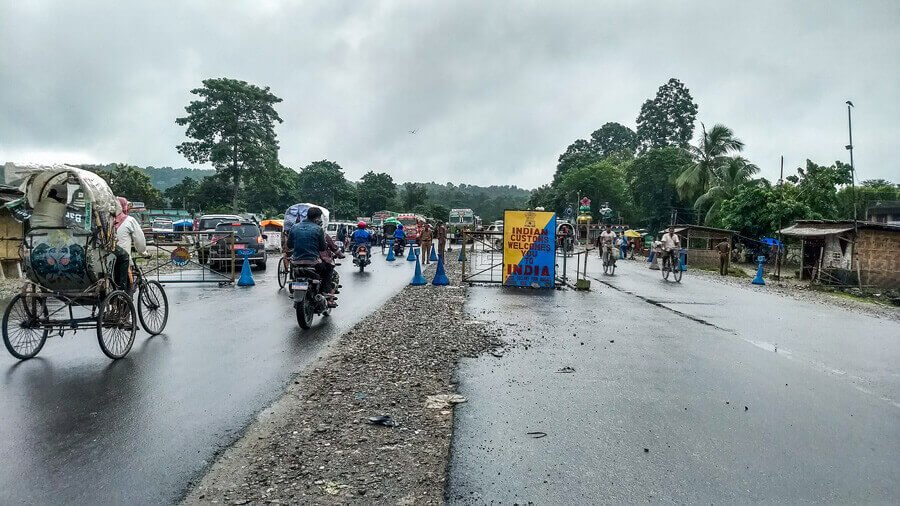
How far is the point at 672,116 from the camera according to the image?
8069 centimetres

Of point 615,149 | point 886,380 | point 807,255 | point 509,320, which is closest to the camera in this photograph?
point 886,380

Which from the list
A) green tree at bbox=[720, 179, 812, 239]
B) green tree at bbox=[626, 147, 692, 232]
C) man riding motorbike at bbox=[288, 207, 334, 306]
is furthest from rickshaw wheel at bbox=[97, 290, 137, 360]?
green tree at bbox=[626, 147, 692, 232]

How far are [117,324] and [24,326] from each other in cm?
96

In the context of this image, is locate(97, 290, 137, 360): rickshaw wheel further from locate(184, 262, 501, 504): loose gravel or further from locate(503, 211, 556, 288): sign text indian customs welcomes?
locate(503, 211, 556, 288): sign text indian customs welcomes

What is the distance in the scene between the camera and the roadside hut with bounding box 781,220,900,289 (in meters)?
23.0

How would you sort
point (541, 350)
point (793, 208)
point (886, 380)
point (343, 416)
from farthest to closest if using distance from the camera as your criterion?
1. point (793, 208)
2. point (541, 350)
3. point (886, 380)
4. point (343, 416)

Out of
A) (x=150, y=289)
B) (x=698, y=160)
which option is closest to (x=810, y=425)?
(x=150, y=289)

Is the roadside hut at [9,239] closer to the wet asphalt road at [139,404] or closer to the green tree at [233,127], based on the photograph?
the wet asphalt road at [139,404]

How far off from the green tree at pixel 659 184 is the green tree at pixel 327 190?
5037cm

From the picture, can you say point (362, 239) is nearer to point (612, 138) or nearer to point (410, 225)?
point (410, 225)

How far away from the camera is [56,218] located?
7.23 metres

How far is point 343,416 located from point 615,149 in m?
114

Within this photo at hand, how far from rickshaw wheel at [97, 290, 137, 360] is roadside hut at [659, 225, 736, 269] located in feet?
101

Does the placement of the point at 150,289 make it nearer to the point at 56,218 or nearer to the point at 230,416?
the point at 56,218
